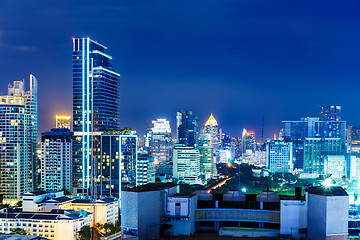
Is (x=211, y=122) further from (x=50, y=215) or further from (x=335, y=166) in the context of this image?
(x=50, y=215)

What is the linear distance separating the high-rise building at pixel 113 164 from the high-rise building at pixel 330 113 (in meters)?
36.4

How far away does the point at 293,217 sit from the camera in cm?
660

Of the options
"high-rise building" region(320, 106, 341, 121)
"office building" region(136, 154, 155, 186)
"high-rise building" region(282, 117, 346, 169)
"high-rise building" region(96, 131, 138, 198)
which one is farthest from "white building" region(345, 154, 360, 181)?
"high-rise building" region(96, 131, 138, 198)

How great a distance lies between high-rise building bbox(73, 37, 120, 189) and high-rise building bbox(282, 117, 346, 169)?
1119 inches

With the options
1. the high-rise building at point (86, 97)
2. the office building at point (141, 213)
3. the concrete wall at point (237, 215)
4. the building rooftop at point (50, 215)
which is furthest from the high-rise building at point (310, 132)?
the office building at point (141, 213)

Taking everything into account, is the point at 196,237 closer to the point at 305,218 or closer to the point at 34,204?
the point at 305,218

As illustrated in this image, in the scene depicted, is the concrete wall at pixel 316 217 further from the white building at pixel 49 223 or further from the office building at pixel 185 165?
the office building at pixel 185 165

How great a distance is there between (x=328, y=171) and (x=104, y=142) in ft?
80.0

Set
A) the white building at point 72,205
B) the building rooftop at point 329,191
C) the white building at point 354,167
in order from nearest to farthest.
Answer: the building rooftop at point 329,191 → the white building at point 72,205 → the white building at point 354,167

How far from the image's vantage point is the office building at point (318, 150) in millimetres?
47281

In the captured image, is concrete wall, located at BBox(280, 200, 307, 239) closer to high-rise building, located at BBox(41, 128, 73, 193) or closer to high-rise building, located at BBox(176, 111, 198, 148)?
high-rise building, located at BBox(41, 128, 73, 193)

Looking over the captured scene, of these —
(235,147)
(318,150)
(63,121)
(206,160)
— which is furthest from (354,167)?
(235,147)

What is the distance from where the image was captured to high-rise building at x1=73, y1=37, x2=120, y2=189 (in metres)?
25.8

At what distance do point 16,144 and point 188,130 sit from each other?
24.5 m
